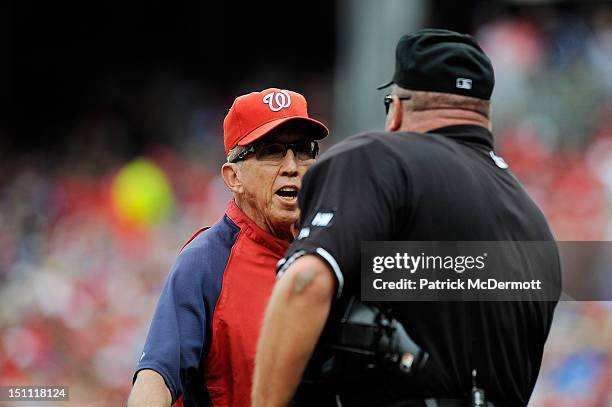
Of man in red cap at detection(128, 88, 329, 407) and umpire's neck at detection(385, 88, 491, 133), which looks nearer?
umpire's neck at detection(385, 88, 491, 133)

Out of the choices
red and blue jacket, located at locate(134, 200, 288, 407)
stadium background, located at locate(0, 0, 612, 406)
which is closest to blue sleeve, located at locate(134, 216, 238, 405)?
red and blue jacket, located at locate(134, 200, 288, 407)

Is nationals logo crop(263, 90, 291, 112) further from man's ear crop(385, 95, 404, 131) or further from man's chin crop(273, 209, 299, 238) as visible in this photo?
man's ear crop(385, 95, 404, 131)

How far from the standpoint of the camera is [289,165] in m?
3.40

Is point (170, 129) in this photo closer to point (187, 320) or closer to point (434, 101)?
point (187, 320)

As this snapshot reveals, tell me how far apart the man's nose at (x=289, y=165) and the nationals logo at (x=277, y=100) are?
5.6 inches

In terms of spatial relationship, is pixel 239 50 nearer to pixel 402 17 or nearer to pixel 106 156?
pixel 106 156

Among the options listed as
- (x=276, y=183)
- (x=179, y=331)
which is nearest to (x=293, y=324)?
(x=179, y=331)

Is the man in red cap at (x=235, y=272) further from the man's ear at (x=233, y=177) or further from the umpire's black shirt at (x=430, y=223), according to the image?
the umpire's black shirt at (x=430, y=223)

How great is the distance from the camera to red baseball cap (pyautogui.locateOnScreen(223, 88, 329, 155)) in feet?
11.1

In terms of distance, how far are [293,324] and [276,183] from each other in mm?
1102

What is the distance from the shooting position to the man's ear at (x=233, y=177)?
3.46 m

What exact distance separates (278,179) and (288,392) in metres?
1.10

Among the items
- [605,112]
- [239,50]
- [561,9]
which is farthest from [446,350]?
[239,50]

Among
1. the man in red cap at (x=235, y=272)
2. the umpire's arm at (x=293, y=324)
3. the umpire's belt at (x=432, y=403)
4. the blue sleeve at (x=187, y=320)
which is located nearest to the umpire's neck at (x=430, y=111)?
the umpire's arm at (x=293, y=324)
